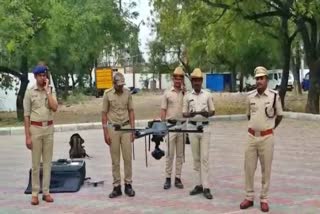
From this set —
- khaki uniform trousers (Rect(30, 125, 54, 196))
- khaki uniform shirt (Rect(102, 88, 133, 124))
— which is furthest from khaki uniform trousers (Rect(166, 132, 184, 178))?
khaki uniform trousers (Rect(30, 125, 54, 196))

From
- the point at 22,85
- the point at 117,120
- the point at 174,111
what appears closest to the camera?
the point at 117,120

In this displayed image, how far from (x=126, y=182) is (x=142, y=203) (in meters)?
0.54

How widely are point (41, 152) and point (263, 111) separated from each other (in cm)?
291

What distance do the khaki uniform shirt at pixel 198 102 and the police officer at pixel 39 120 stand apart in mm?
1755

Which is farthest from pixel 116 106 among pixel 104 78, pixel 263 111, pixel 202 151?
pixel 104 78

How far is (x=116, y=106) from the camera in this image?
8.12 metres

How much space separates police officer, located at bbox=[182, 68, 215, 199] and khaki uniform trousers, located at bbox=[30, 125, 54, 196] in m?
1.84

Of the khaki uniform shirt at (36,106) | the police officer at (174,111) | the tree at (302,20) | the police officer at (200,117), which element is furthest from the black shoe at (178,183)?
the tree at (302,20)

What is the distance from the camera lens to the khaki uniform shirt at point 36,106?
7.74 m

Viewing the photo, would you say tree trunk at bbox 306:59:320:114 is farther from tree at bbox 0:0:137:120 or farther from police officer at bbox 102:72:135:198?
police officer at bbox 102:72:135:198

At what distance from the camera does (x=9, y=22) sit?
755 inches

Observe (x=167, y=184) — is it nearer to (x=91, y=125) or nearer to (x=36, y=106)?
(x=36, y=106)

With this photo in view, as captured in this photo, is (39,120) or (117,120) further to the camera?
(117,120)

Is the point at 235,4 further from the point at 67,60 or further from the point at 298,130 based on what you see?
the point at 67,60
